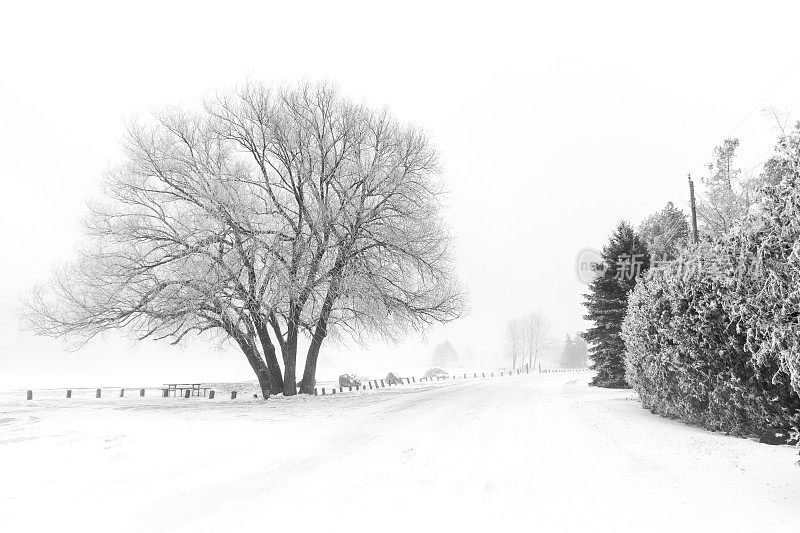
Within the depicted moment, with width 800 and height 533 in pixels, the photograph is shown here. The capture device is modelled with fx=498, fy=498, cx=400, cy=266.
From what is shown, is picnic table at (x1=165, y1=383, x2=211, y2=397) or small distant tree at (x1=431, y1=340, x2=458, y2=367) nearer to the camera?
picnic table at (x1=165, y1=383, x2=211, y2=397)

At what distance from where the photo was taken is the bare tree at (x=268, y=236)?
18.4 meters

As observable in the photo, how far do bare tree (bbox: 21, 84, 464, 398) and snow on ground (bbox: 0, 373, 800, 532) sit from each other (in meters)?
7.39

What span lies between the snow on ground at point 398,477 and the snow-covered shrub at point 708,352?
637 millimetres

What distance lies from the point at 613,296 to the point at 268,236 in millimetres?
18506

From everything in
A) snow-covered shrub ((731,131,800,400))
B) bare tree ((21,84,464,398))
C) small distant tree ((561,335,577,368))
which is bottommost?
small distant tree ((561,335,577,368))

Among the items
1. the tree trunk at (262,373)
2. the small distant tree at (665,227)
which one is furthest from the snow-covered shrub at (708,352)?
the small distant tree at (665,227)

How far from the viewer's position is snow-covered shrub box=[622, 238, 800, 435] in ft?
24.7

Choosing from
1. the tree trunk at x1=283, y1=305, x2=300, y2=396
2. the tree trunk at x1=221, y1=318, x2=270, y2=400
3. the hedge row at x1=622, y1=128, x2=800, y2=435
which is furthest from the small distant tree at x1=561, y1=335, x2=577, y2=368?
the hedge row at x1=622, y1=128, x2=800, y2=435

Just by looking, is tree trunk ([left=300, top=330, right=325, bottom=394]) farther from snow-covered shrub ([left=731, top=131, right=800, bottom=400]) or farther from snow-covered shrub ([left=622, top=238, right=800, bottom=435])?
snow-covered shrub ([left=731, top=131, right=800, bottom=400])

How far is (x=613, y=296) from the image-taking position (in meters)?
26.9

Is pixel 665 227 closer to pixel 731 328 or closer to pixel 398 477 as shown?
pixel 731 328

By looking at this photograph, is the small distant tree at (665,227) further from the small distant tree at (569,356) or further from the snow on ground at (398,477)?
the small distant tree at (569,356)

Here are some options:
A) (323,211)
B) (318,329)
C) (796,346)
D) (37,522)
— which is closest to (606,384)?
(318,329)

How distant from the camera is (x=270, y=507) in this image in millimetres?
5234
